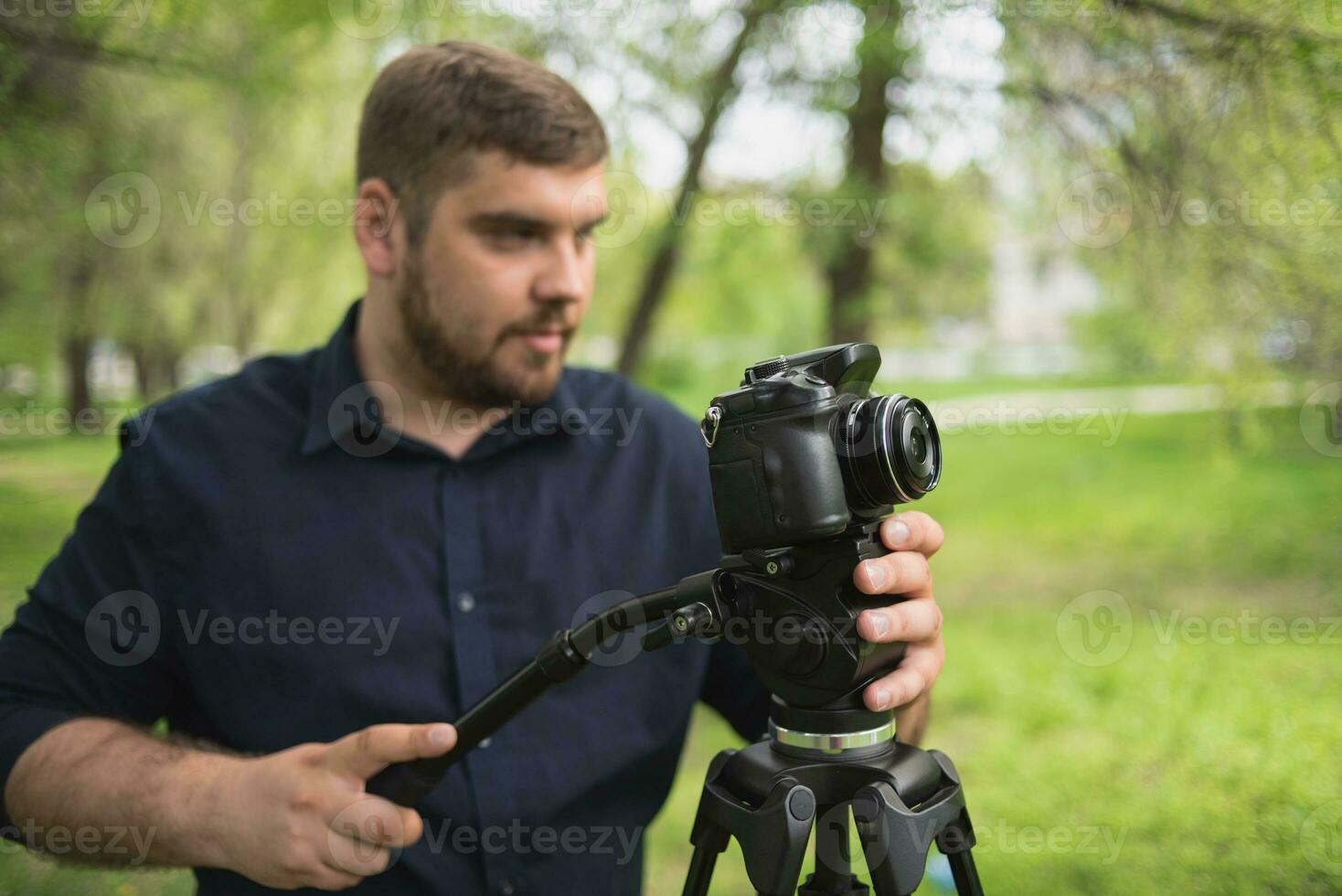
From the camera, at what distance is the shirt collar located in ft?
6.72

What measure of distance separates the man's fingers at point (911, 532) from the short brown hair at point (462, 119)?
3.91 ft

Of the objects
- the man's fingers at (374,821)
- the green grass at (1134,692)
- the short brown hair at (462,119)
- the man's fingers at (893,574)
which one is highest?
the short brown hair at (462,119)

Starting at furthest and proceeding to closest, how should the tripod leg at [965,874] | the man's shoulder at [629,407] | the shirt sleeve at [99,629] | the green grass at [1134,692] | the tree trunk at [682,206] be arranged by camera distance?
the tree trunk at [682,206] → the green grass at [1134,692] → the man's shoulder at [629,407] → the shirt sleeve at [99,629] → the tripod leg at [965,874]

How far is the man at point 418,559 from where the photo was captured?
1.83 meters

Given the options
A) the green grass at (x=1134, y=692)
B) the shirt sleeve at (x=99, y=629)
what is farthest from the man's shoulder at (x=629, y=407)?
the green grass at (x=1134, y=692)

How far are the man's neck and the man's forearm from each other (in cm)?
78

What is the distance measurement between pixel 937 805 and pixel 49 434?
3654 millimetres

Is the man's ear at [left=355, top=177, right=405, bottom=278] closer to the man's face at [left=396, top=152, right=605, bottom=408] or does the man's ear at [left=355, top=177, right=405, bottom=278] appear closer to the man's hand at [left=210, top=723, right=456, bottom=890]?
the man's face at [left=396, top=152, right=605, bottom=408]

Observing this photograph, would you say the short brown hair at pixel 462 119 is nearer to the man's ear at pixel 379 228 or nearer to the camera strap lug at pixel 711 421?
the man's ear at pixel 379 228

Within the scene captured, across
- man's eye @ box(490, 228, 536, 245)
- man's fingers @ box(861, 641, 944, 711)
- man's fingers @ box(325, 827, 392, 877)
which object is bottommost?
man's fingers @ box(325, 827, 392, 877)

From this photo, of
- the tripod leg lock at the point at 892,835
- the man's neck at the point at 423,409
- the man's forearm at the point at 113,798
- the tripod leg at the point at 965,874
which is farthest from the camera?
the man's neck at the point at 423,409

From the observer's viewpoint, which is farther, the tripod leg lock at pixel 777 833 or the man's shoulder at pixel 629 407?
the man's shoulder at pixel 629 407

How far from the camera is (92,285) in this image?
6.51 metres

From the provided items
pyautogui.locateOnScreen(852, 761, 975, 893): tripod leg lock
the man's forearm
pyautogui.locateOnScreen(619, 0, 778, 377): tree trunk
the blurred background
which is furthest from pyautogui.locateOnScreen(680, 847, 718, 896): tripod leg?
pyautogui.locateOnScreen(619, 0, 778, 377): tree trunk
